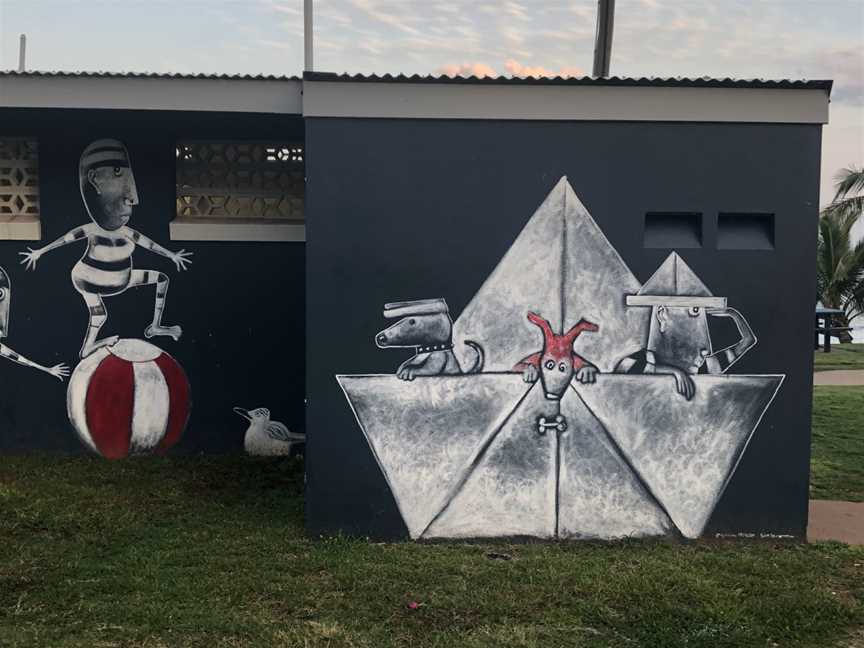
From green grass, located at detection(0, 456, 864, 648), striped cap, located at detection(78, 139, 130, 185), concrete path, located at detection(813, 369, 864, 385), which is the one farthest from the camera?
concrete path, located at detection(813, 369, 864, 385)

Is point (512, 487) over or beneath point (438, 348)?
beneath

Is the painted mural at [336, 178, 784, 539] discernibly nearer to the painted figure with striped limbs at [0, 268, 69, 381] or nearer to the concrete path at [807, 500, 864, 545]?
the concrete path at [807, 500, 864, 545]

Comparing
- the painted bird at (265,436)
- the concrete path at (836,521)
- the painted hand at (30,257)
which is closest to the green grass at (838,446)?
the concrete path at (836,521)

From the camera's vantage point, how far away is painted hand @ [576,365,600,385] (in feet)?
20.9

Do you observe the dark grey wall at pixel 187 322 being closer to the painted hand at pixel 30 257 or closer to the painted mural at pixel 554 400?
the painted hand at pixel 30 257

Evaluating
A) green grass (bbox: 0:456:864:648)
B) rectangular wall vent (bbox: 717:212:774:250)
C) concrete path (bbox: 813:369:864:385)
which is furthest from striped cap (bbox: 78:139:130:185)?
concrete path (bbox: 813:369:864:385)

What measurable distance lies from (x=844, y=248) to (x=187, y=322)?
2203 centimetres

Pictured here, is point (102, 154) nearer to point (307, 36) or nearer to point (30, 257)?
point (30, 257)

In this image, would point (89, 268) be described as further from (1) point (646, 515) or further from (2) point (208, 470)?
(1) point (646, 515)

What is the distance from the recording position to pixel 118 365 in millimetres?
8445

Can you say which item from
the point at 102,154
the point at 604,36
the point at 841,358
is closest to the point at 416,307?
the point at 102,154

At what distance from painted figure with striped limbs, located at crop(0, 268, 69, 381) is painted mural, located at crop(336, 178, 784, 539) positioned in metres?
3.75

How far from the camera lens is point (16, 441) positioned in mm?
8500

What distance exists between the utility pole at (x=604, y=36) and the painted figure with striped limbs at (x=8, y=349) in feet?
24.3
